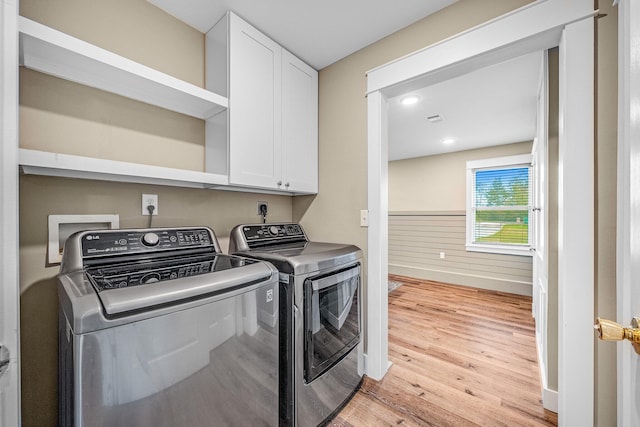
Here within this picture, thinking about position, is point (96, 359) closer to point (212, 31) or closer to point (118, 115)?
point (118, 115)

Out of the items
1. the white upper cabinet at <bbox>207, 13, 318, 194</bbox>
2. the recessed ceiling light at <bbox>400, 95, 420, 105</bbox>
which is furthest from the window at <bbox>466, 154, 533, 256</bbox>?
the white upper cabinet at <bbox>207, 13, 318, 194</bbox>

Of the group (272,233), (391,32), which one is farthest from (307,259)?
(391,32)

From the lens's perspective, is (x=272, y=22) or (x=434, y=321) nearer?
(x=272, y=22)

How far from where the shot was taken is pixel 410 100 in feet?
8.63

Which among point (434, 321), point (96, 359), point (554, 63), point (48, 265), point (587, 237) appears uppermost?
point (554, 63)

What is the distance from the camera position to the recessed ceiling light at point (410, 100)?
101 inches

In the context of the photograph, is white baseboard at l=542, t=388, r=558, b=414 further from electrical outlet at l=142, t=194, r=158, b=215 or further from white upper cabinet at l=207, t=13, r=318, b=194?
electrical outlet at l=142, t=194, r=158, b=215

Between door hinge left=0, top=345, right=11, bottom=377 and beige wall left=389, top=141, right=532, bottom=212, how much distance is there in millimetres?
4231

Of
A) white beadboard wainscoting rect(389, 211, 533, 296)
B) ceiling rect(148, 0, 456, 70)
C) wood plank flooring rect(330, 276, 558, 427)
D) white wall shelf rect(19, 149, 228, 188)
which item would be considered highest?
ceiling rect(148, 0, 456, 70)

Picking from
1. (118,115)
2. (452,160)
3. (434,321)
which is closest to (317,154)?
(118,115)

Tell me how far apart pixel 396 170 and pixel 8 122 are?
17.5 ft

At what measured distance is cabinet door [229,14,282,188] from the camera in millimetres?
1534

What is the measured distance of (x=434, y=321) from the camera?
2857 millimetres

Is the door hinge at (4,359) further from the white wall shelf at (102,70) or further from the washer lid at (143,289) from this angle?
the white wall shelf at (102,70)
